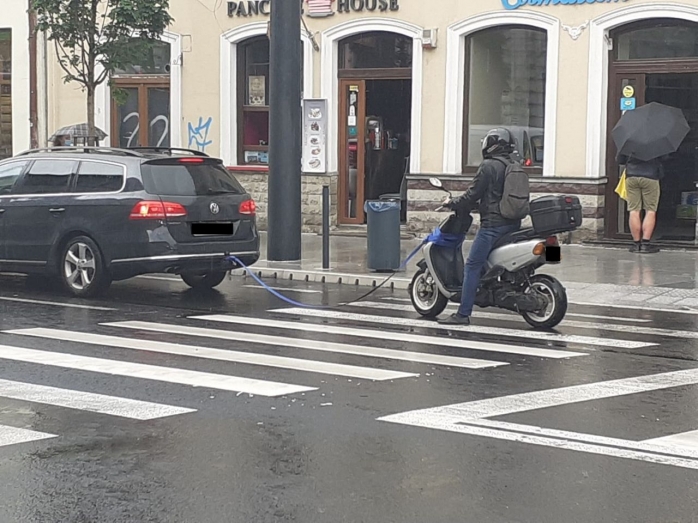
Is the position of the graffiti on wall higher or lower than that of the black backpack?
higher

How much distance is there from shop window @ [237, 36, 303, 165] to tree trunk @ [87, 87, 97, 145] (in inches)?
113

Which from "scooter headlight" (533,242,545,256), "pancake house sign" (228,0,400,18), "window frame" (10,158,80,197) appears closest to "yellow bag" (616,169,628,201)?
"pancake house sign" (228,0,400,18)

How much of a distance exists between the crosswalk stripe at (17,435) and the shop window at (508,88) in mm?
13563

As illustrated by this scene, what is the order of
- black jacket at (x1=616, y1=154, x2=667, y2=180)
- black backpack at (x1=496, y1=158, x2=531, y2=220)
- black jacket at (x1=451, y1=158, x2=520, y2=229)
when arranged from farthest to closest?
black jacket at (x1=616, y1=154, x2=667, y2=180) → black jacket at (x1=451, y1=158, x2=520, y2=229) → black backpack at (x1=496, y1=158, x2=531, y2=220)

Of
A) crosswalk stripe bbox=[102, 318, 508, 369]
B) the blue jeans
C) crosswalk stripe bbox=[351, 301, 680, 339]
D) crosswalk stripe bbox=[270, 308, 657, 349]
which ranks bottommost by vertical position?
crosswalk stripe bbox=[351, 301, 680, 339]

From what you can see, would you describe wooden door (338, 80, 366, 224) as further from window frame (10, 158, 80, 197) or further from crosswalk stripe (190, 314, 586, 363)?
crosswalk stripe (190, 314, 586, 363)

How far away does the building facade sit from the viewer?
61.2 ft

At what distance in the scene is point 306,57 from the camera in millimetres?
21266

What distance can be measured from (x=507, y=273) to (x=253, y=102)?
1168 cm

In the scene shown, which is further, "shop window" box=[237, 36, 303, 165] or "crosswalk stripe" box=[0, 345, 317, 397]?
"shop window" box=[237, 36, 303, 165]

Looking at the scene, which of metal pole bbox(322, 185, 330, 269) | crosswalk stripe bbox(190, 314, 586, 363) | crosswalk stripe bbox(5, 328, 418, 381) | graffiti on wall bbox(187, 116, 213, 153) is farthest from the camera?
graffiti on wall bbox(187, 116, 213, 153)

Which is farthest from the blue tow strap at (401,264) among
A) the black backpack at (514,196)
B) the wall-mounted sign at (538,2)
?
the wall-mounted sign at (538,2)

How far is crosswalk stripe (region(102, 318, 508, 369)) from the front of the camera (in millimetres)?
9344

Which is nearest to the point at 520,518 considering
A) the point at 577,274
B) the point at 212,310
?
the point at 212,310
